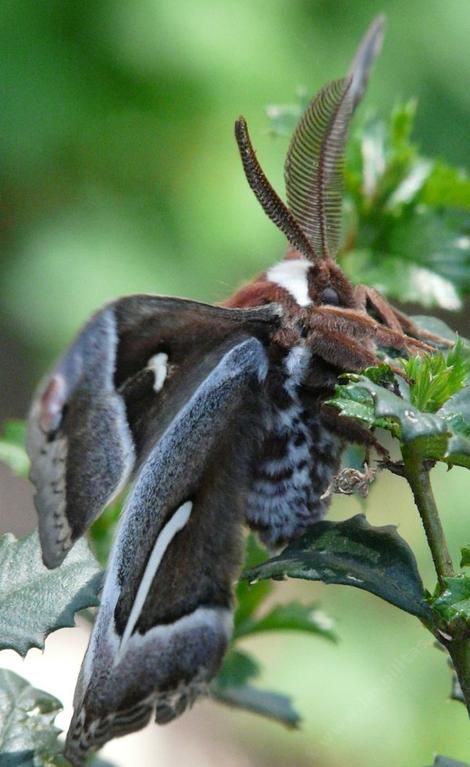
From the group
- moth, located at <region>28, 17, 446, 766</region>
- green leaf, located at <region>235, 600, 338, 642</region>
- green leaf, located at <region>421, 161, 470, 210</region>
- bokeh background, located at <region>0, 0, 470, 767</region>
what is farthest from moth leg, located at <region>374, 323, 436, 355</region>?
bokeh background, located at <region>0, 0, 470, 767</region>

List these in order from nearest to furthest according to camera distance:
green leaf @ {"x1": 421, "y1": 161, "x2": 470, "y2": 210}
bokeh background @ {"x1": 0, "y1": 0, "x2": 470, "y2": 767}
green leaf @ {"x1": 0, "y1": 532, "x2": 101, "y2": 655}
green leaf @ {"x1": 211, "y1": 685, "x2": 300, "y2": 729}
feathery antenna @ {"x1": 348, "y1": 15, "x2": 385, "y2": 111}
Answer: green leaf @ {"x1": 0, "y1": 532, "x2": 101, "y2": 655}
feathery antenna @ {"x1": 348, "y1": 15, "x2": 385, "y2": 111}
green leaf @ {"x1": 211, "y1": 685, "x2": 300, "y2": 729}
green leaf @ {"x1": 421, "y1": 161, "x2": 470, "y2": 210}
bokeh background @ {"x1": 0, "y1": 0, "x2": 470, "y2": 767}

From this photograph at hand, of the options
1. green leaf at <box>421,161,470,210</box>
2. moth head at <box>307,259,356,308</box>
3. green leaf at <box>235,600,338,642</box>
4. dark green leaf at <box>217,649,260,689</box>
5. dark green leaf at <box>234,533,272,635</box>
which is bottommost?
dark green leaf at <box>217,649,260,689</box>

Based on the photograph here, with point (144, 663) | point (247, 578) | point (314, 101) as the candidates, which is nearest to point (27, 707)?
point (144, 663)

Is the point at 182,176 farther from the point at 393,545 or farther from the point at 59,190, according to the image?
the point at 393,545

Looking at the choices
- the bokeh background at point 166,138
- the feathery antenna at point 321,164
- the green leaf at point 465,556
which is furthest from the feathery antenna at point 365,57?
the bokeh background at point 166,138

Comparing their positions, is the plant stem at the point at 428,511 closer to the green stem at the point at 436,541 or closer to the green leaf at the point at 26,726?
the green stem at the point at 436,541

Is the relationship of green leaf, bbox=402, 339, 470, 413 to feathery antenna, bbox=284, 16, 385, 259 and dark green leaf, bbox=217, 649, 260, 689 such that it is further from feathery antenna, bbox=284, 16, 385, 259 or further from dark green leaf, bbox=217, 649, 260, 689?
dark green leaf, bbox=217, 649, 260, 689
